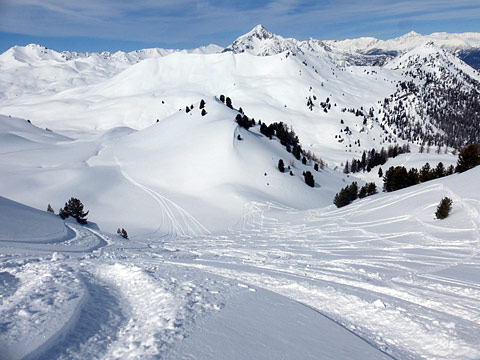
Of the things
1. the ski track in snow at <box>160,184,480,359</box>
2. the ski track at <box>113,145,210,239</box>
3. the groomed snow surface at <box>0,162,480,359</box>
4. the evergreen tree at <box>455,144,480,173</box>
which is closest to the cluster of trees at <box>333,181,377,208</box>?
the evergreen tree at <box>455,144,480,173</box>

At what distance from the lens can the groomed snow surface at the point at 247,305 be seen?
222 inches

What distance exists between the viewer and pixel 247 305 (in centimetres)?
798

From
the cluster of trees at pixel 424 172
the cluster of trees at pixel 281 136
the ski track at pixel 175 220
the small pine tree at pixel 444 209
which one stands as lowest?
the ski track at pixel 175 220

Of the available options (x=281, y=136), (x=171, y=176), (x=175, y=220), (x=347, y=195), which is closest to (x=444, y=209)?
(x=347, y=195)

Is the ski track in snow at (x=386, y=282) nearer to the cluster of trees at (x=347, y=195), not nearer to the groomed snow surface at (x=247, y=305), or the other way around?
the groomed snow surface at (x=247, y=305)

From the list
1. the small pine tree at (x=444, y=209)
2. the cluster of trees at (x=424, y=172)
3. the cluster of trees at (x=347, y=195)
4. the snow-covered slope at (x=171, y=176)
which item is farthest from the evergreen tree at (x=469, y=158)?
the snow-covered slope at (x=171, y=176)

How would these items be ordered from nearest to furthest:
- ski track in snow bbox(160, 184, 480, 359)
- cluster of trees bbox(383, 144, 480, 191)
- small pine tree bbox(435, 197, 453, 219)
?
ski track in snow bbox(160, 184, 480, 359) < small pine tree bbox(435, 197, 453, 219) < cluster of trees bbox(383, 144, 480, 191)

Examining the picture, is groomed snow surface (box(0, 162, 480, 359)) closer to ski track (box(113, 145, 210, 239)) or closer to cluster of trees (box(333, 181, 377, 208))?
ski track (box(113, 145, 210, 239))

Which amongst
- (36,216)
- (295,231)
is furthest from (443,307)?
(36,216)

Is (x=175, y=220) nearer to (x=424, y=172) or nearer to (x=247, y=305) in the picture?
(x=247, y=305)

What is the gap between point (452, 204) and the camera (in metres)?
21.2

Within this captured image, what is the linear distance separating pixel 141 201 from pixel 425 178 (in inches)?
1729

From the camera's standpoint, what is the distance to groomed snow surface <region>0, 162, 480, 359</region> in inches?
222

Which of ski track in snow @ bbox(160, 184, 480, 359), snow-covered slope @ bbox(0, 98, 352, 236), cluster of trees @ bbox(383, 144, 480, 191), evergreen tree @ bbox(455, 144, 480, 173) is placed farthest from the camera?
snow-covered slope @ bbox(0, 98, 352, 236)
